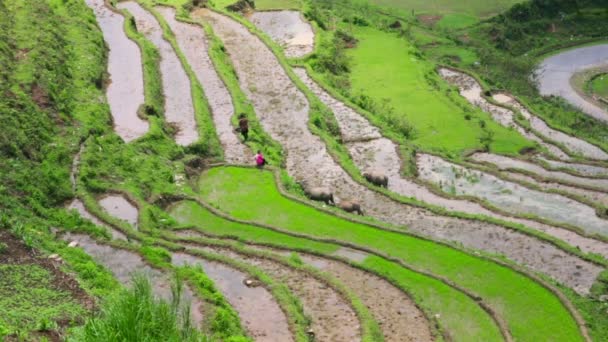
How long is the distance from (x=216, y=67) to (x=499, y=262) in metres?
20.0

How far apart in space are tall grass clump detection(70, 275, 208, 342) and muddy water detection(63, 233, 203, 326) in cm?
507

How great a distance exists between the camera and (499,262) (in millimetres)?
21016

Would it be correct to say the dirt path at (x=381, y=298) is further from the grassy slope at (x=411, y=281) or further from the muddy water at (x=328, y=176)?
the muddy water at (x=328, y=176)

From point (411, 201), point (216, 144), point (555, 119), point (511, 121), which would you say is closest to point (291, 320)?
point (411, 201)

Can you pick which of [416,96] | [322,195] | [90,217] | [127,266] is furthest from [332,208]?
[416,96]

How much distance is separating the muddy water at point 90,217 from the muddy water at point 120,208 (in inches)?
24.4

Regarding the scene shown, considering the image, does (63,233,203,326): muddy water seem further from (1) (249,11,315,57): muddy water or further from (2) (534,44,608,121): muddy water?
(2) (534,44,608,121): muddy water

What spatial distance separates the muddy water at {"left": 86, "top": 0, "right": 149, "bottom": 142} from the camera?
Result: 2903 centimetres

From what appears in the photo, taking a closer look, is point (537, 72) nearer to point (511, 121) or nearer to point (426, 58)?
point (426, 58)

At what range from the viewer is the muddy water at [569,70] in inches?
1773

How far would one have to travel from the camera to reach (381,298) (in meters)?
19.4

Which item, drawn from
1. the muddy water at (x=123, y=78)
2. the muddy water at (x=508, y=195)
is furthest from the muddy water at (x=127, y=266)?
the muddy water at (x=508, y=195)

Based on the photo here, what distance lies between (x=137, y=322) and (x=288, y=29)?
37.2m

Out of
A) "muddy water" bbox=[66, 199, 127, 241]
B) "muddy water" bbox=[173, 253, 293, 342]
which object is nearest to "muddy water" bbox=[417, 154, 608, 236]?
"muddy water" bbox=[173, 253, 293, 342]
